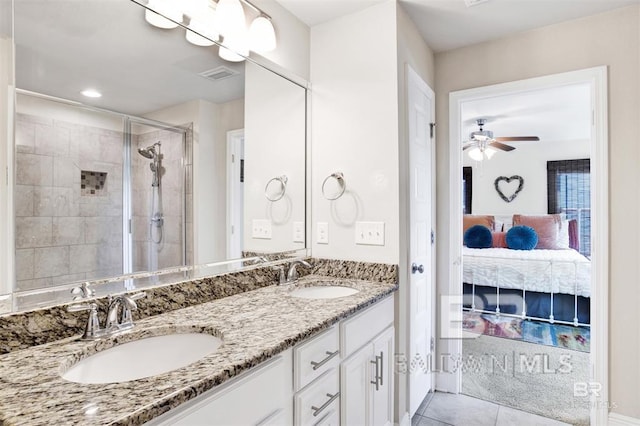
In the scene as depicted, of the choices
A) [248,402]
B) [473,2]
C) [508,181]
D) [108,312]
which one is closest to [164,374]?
[248,402]

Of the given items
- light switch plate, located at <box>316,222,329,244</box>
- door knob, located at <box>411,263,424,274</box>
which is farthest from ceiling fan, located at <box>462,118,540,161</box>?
light switch plate, located at <box>316,222,329,244</box>

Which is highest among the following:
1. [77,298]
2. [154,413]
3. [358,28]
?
[358,28]

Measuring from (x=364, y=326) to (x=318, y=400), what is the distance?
41 cm

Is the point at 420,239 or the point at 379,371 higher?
the point at 420,239

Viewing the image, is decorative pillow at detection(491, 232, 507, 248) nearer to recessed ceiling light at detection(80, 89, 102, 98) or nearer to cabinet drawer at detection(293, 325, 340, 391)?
cabinet drawer at detection(293, 325, 340, 391)

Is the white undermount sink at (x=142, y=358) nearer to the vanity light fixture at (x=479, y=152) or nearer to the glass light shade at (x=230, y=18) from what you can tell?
the glass light shade at (x=230, y=18)

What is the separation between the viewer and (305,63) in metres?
2.15

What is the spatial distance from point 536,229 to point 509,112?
7.39ft

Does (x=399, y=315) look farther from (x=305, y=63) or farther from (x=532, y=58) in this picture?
(x=532, y=58)

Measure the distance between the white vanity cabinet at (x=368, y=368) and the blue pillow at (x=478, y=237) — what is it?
4106mm

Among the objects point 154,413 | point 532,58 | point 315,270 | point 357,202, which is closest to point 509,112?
point 532,58

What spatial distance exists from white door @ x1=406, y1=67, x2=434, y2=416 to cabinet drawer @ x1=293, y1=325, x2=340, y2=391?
0.85m

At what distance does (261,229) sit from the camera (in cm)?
192

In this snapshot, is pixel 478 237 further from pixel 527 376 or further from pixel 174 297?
pixel 174 297
